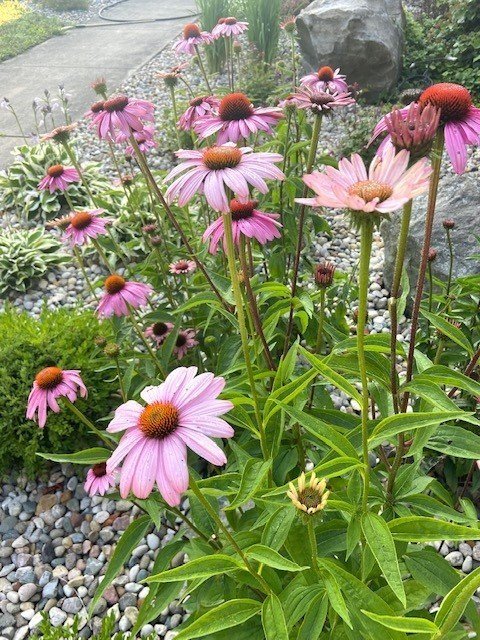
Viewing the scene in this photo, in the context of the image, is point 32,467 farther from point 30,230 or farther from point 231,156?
point 30,230

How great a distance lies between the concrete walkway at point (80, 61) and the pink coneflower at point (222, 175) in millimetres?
4322

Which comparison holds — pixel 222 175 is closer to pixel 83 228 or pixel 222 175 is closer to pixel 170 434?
pixel 170 434

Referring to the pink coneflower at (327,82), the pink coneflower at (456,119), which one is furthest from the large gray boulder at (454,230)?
the pink coneflower at (456,119)

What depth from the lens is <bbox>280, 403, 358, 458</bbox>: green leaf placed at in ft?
3.35

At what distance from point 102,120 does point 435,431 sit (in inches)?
52.3

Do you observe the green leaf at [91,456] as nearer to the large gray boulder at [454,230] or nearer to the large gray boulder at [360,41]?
the large gray boulder at [454,230]

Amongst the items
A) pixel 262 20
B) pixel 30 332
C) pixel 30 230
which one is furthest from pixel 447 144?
pixel 262 20

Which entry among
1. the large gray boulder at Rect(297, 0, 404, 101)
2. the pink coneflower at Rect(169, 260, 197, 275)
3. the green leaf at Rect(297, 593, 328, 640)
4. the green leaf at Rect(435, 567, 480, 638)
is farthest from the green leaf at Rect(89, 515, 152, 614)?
the large gray boulder at Rect(297, 0, 404, 101)

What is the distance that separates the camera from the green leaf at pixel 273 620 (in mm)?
933

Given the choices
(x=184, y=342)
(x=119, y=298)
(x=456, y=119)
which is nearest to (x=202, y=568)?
(x=456, y=119)

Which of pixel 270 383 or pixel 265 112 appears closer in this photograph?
pixel 265 112

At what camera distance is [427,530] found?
0.95 meters

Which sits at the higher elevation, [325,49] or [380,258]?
[325,49]

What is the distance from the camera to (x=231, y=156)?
102 centimetres
